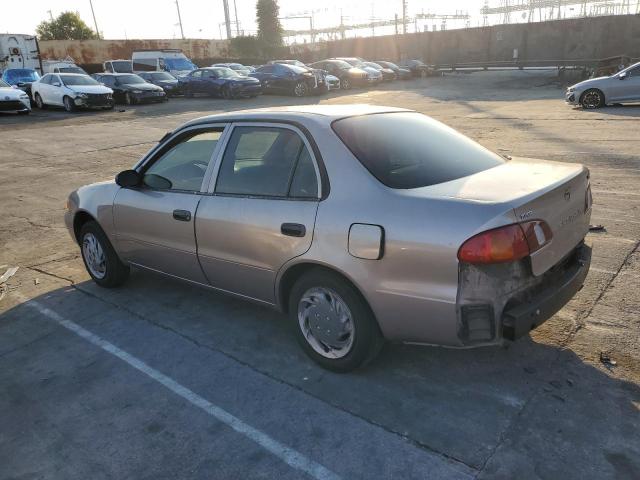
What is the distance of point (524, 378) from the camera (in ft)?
10.1

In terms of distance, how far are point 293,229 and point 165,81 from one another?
87.8 feet

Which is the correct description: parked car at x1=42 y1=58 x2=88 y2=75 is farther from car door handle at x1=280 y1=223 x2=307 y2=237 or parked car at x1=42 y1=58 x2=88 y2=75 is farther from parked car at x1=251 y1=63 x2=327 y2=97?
car door handle at x1=280 y1=223 x2=307 y2=237

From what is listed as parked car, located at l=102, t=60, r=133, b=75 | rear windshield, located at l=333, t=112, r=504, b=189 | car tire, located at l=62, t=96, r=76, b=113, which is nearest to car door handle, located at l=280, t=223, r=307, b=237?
rear windshield, located at l=333, t=112, r=504, b=189

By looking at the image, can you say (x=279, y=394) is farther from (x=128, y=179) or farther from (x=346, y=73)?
(x=346, y=73)

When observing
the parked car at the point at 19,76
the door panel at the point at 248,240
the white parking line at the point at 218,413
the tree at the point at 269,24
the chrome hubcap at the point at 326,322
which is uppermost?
A: the tree at the point at 269,24

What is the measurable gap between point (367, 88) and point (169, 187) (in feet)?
95.6

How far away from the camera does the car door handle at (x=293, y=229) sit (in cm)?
313

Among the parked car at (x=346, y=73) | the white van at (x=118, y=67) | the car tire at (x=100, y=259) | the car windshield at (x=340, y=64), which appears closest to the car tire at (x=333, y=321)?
the car tire at (x=100, y=259)

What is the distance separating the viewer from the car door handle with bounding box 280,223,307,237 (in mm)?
3129

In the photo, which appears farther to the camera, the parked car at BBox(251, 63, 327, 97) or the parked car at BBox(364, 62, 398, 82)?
the parked car at BBox(364, 62, 398, 82)

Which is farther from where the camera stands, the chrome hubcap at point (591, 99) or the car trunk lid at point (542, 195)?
the chrome hubcap at point (591, 99)

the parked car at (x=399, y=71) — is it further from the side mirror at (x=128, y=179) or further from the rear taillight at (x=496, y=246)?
the rear taillight at (x=496, y=246)

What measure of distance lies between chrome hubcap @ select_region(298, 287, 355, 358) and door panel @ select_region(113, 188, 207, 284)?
1.05 meters

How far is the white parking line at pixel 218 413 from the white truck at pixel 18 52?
29.5 m
